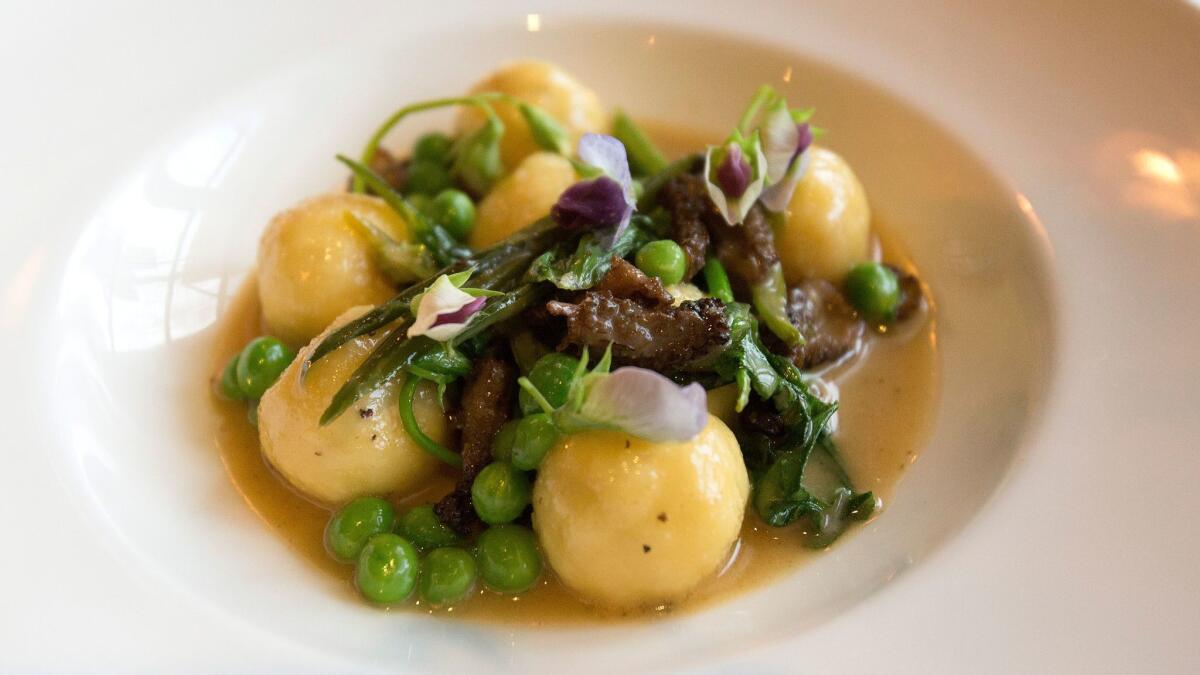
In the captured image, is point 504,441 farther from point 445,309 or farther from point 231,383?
point 231,383

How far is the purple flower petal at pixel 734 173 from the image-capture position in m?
2.77

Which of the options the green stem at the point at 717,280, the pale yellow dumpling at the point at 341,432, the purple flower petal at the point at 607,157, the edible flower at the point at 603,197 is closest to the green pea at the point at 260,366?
the pale yellow dumpling at the point at 341,432

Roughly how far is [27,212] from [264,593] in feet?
4.60

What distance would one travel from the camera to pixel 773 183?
2.84 meters

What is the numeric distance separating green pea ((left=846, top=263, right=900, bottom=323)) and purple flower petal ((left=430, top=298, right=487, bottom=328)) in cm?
135

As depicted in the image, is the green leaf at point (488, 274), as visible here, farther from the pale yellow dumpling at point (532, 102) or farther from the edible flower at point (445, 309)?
the pale yellow dumpling at point (532, 102)

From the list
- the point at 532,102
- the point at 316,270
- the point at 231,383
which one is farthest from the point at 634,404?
the point at 532,102

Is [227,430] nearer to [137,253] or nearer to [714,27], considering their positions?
[137,253]

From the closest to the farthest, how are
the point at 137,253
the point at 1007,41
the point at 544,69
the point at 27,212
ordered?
the point at 27,212 < the point at 137,253 < the point at 1007,41 < the point at 544,69

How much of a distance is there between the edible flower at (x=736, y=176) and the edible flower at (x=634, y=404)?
0.82 meters

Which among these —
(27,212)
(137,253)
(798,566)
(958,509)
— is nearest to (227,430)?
(137,253)

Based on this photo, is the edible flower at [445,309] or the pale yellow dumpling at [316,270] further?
the pale yellow dumpling at [316,270]

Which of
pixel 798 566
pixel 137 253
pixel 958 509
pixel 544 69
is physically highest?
pixel 544 69

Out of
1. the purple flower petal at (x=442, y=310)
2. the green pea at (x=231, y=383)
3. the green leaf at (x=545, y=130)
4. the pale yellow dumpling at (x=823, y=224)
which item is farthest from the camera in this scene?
the green leaf at (x=545, y=130)
